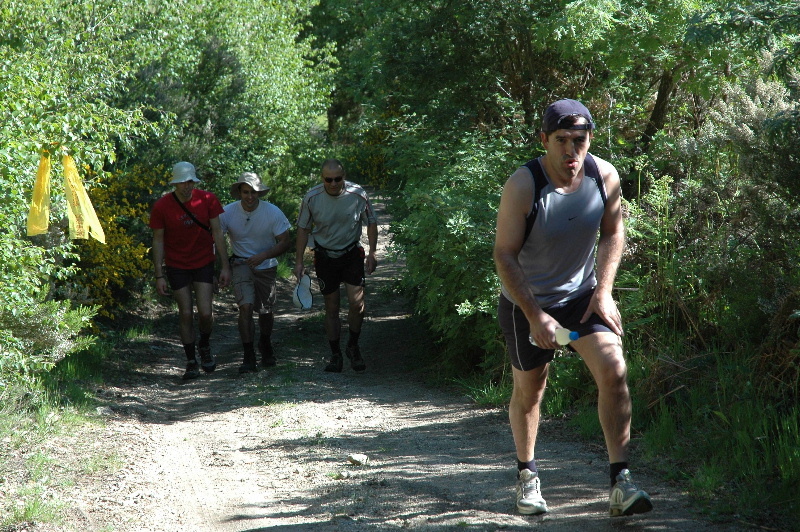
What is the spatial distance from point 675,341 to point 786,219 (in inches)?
48.5

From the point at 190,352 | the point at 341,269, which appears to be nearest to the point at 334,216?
the point at 341,269

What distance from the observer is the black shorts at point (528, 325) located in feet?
13.0

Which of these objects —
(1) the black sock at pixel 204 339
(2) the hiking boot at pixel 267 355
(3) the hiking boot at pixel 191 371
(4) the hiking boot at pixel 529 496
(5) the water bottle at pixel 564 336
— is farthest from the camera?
(2) the hiking boot at pixel 267 355

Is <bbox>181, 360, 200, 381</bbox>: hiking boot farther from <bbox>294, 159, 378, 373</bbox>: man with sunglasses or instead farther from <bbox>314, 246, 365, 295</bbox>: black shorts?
<bbox>314, 246, 365, 295</bbox>: black shorts

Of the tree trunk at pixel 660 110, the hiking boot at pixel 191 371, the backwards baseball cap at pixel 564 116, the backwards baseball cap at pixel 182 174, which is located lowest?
the hiking boot at pixel 191 371

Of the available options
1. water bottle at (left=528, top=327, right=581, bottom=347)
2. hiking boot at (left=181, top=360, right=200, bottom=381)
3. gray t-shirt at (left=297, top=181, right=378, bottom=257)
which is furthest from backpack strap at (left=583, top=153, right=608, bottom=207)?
hiking boot at (left=181, top=360, right=200, bottom=381)

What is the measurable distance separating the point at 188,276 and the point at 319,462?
3586mm

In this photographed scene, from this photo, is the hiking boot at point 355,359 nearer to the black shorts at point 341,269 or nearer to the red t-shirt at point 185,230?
the black shorts at point 341,269

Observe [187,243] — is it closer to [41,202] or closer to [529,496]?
[41,202]

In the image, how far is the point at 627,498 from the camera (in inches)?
151

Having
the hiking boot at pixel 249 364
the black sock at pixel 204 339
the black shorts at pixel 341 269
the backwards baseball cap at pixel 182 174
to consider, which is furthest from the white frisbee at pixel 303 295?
the backwards baseball cap at pixel 182 174

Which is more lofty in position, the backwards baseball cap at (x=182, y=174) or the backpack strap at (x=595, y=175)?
the backwards baseball cap at (x=182, y=174)

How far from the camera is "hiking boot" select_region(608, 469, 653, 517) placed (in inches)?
150

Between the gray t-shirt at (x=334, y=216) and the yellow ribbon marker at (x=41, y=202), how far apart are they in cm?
298
